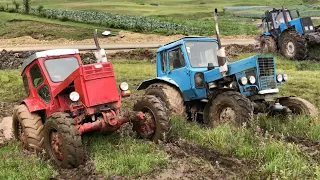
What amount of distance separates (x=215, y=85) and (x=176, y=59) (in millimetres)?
A: 1384

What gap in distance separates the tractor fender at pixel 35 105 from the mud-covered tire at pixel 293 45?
1442cm

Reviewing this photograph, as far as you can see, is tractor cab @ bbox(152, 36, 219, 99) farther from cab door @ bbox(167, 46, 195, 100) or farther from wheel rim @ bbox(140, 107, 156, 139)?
wheel rim @ bbox(140, 107, 156, 139)

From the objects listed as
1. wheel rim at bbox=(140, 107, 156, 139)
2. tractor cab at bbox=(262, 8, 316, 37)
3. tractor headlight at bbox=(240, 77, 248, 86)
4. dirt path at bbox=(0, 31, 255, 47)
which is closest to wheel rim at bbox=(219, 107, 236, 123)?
tractor headlight at bbox=(240, 77, 248, 86)

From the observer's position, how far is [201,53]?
396 inches

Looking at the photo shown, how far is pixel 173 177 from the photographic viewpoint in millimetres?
5898

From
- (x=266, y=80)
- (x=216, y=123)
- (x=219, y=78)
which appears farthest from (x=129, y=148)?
(x=266, y=80)

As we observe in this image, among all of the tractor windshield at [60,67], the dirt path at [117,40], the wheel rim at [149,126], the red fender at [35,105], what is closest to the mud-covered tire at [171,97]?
the wheel rim at [149,126]

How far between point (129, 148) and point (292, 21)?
1582cm

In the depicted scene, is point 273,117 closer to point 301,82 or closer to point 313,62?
point 301,82

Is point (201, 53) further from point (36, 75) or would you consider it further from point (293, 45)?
point (293, 45)

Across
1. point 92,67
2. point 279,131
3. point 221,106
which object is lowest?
point 279,131

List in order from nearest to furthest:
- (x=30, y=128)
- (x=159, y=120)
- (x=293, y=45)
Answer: (x=159, y=120)
(x=30, y=128)
(x=293, y=45)

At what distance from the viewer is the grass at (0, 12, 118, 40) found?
34.0 metres

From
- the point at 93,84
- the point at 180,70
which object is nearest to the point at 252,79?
the point at 180,70
